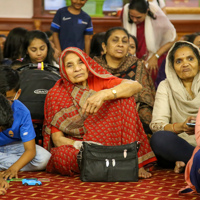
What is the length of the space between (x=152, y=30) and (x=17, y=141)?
263 centimetres

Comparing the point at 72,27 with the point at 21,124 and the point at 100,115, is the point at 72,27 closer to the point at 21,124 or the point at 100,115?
the point at 100,115

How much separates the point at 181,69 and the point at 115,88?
2.12ft

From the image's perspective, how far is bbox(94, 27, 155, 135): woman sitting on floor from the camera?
4328 millimetres

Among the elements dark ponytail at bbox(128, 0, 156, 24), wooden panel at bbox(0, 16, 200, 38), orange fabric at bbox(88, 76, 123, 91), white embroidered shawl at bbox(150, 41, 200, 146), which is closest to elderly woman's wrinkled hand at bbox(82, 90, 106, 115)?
orange fabric at bbox(88, 76, 123, 91)

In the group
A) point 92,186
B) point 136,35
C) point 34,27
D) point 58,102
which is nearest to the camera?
point 92,186

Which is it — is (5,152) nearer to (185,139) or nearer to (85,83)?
(85,83)

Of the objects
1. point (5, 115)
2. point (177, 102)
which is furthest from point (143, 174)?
point (5, 115)

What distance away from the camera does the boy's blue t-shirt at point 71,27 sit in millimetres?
5648

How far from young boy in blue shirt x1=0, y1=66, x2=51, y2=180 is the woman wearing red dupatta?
12 cm

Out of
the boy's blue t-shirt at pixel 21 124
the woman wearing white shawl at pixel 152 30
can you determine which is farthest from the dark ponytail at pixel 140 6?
the boy's blue t-shirt at pixel 21 124

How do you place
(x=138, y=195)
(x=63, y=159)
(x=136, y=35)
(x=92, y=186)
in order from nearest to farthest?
(x=138, y=195)
(x=92, y=186)
(x=63, y=159)
(x=136, y=35)

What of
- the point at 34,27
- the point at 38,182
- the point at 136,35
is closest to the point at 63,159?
the point at 38,182

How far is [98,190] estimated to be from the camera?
10.4 feet

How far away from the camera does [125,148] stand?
133 inches
